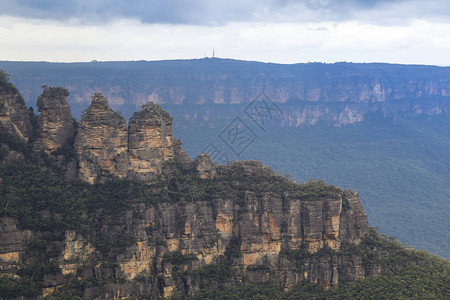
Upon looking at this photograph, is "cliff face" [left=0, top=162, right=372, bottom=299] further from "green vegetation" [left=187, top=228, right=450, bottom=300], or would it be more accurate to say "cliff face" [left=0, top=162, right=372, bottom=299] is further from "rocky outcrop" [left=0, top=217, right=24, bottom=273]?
"rocky outcrop" [left=0, top=217, right=24, bottom=273]

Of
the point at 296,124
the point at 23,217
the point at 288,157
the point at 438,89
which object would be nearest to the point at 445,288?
the point at 23,217

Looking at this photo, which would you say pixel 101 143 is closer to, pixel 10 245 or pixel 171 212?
pixel 171 212

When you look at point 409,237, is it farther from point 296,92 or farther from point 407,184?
point 296,92

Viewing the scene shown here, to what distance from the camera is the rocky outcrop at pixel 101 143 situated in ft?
147

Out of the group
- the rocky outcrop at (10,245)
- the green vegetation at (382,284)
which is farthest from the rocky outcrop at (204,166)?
the rocky outcrop at (10,245)

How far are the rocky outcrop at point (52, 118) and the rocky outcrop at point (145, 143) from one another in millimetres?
4523

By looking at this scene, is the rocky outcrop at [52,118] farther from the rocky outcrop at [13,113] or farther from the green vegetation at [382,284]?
the green vegetation at [382,284]

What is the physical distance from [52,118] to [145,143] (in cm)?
630

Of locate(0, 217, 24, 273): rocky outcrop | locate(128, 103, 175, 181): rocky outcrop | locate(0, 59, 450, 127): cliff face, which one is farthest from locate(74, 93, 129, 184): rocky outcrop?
locate(0, 59, 450, 127): cliff face

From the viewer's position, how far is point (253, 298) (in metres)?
42.5

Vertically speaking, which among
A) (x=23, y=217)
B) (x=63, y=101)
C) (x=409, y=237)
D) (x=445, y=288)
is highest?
(x=63, y=101)

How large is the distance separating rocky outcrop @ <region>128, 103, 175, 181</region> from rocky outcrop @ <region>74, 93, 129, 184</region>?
1.95 feet

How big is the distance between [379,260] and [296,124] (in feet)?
200

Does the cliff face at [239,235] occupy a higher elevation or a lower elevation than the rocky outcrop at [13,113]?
lower
